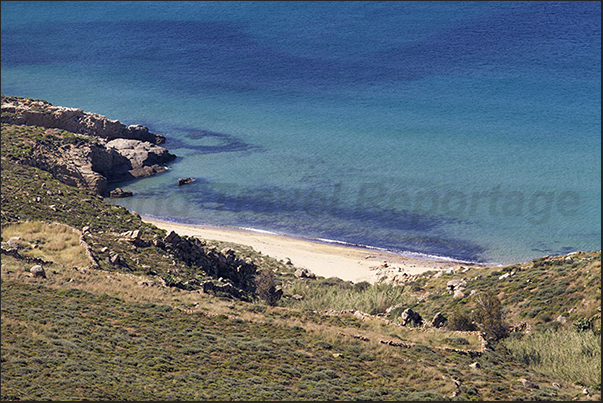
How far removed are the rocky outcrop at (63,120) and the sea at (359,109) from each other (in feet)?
16.3

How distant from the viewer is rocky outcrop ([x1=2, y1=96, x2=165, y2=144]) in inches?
2249

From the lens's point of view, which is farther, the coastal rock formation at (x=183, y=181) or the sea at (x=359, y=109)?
the coastal rock formation at (x=183, y=181)

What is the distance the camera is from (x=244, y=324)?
25.5 m

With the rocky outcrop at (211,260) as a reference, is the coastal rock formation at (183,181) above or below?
above

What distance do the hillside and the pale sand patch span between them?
145 inches

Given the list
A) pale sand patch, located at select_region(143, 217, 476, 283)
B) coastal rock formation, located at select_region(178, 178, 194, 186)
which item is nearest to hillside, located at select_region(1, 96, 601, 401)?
pale sand patch, located at select_region(143, 217, 476, 283)

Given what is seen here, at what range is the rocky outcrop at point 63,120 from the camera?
5712cm

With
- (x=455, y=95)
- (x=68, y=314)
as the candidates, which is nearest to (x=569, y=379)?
(x=68, y=314)

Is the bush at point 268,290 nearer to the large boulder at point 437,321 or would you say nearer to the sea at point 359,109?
the large boulder at point 437,321

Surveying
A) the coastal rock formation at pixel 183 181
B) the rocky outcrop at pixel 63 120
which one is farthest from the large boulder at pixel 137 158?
the coastal rock formation at pixel 183 181

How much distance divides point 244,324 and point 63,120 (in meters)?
43.4

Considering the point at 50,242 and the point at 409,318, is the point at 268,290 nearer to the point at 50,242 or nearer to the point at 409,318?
the point at 409,318

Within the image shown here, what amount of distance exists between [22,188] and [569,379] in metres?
30.5

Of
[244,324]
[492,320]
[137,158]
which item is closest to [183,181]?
[137,158]
